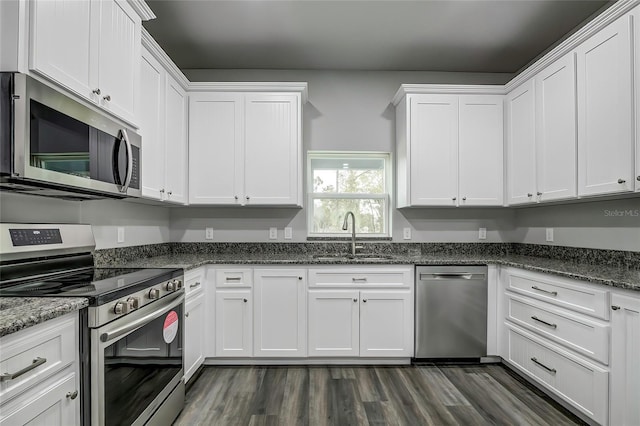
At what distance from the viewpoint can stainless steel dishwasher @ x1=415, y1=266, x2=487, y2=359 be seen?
9.59 ft

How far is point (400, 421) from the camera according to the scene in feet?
6.88

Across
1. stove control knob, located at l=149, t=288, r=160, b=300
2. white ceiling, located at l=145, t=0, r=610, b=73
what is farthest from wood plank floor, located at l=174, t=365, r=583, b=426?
white ceiling, located at l=145, t=0, r=610, b=73

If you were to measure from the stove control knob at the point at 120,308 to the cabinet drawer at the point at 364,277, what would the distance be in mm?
1630

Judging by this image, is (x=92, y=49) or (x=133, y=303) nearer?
(x=133, y=303)

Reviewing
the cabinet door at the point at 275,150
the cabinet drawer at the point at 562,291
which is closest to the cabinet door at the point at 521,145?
the cabinet drawer at the point at 562,291

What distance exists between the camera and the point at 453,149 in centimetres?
322

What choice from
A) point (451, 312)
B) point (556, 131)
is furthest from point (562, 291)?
point (556, 131)

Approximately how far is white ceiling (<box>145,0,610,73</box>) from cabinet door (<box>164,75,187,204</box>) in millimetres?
510

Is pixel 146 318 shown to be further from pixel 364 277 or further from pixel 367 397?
pixel 364 277

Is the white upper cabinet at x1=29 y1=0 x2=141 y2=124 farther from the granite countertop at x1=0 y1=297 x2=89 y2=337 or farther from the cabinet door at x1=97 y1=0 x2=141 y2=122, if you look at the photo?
the granite countertop at x1=0 y1=297 x2=89 y2=337

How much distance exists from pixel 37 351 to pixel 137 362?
0.59 metres

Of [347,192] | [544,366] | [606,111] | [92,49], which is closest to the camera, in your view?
[92,49]

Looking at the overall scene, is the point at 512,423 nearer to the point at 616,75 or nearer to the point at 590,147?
the point at 590,147

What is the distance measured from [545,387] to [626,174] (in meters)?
1.46
